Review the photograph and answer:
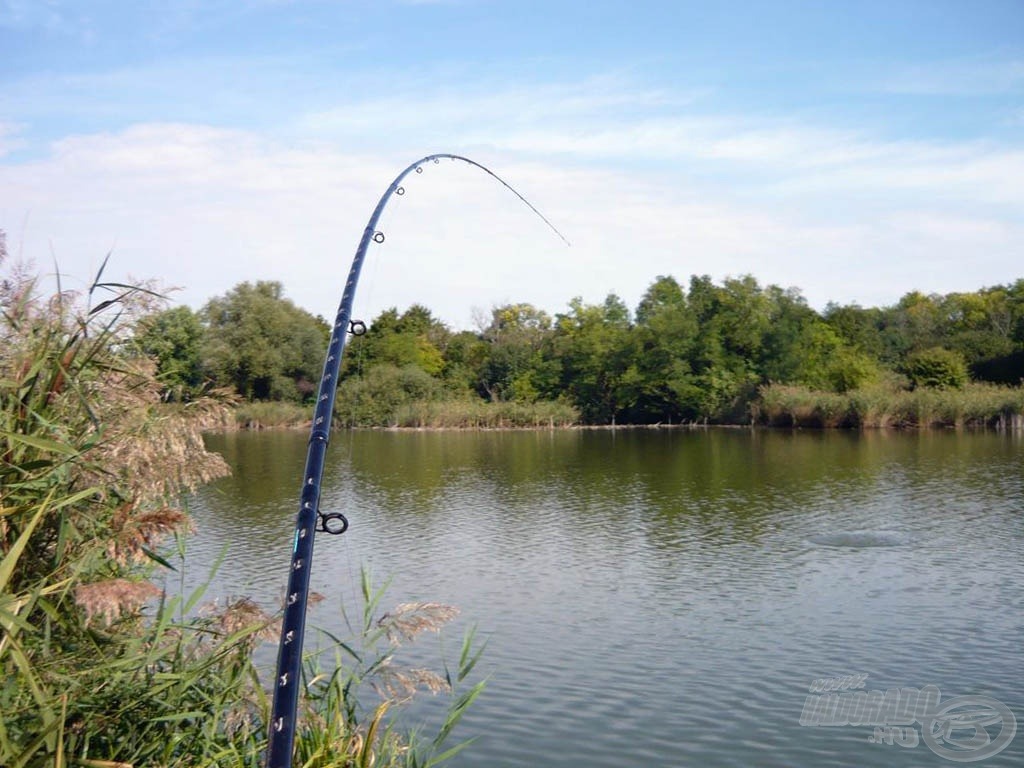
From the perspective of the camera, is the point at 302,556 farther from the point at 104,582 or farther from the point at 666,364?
the point at 666,364

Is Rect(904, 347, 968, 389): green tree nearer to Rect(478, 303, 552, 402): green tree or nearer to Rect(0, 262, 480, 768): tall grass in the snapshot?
Rect(478, 303, 552, 402): green tree

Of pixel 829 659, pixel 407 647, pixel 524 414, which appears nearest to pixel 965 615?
pixel 829 659

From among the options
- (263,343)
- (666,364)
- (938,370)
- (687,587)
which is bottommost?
(687,587)

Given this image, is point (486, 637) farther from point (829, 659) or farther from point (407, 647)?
point (829, 659)

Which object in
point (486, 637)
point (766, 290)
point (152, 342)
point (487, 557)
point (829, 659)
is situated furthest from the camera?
point (766, 290)

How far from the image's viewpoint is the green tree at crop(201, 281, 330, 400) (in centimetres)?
4938

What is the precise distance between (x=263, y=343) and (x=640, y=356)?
63.7 ft

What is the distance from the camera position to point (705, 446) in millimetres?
37781

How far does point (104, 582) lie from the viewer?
3.81 meters

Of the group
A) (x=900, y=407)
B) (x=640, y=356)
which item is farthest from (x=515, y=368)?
(x=900, y=407)

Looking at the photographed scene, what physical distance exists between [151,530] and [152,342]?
1.61m

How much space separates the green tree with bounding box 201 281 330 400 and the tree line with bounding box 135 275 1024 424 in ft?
0.23

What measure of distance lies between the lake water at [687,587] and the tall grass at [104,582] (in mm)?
783

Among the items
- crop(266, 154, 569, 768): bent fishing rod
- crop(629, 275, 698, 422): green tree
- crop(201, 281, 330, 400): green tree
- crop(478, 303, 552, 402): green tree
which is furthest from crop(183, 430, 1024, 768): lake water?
crop(478, 303, 552, 402): green tree
